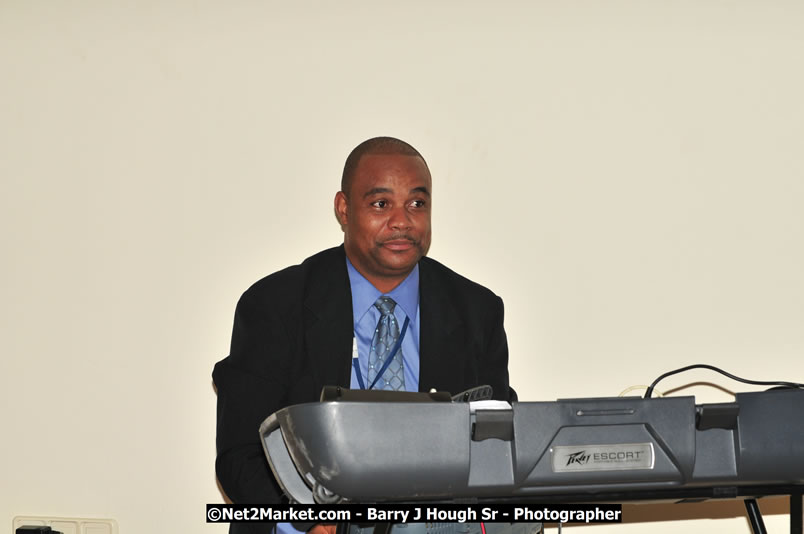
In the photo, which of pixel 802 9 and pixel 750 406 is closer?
pixel 750 406

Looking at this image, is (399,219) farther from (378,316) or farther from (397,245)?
(378,316)

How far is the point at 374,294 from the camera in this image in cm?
227

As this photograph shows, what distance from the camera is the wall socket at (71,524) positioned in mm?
2637

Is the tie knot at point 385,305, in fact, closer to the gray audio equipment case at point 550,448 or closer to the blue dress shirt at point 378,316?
the blue dress shirt at point 378,316

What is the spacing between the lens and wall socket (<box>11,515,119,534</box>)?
2637 mm

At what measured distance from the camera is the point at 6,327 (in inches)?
106

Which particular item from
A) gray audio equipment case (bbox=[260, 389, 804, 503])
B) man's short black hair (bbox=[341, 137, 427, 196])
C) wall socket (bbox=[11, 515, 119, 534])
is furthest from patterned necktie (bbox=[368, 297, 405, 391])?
wall socket (bbox=[11, 515, 119, 534])

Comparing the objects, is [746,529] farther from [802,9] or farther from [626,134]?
[802,9]

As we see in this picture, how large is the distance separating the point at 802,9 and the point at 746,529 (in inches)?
57.2

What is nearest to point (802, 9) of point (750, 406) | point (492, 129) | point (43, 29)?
point (492, 129)

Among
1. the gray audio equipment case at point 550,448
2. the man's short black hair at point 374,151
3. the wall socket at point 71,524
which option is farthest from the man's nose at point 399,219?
the wall socket at point 71,524

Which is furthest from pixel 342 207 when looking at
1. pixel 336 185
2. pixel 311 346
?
pixel 311 346

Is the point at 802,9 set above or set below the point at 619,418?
above

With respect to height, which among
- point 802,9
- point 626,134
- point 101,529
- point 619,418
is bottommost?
point 101,529
